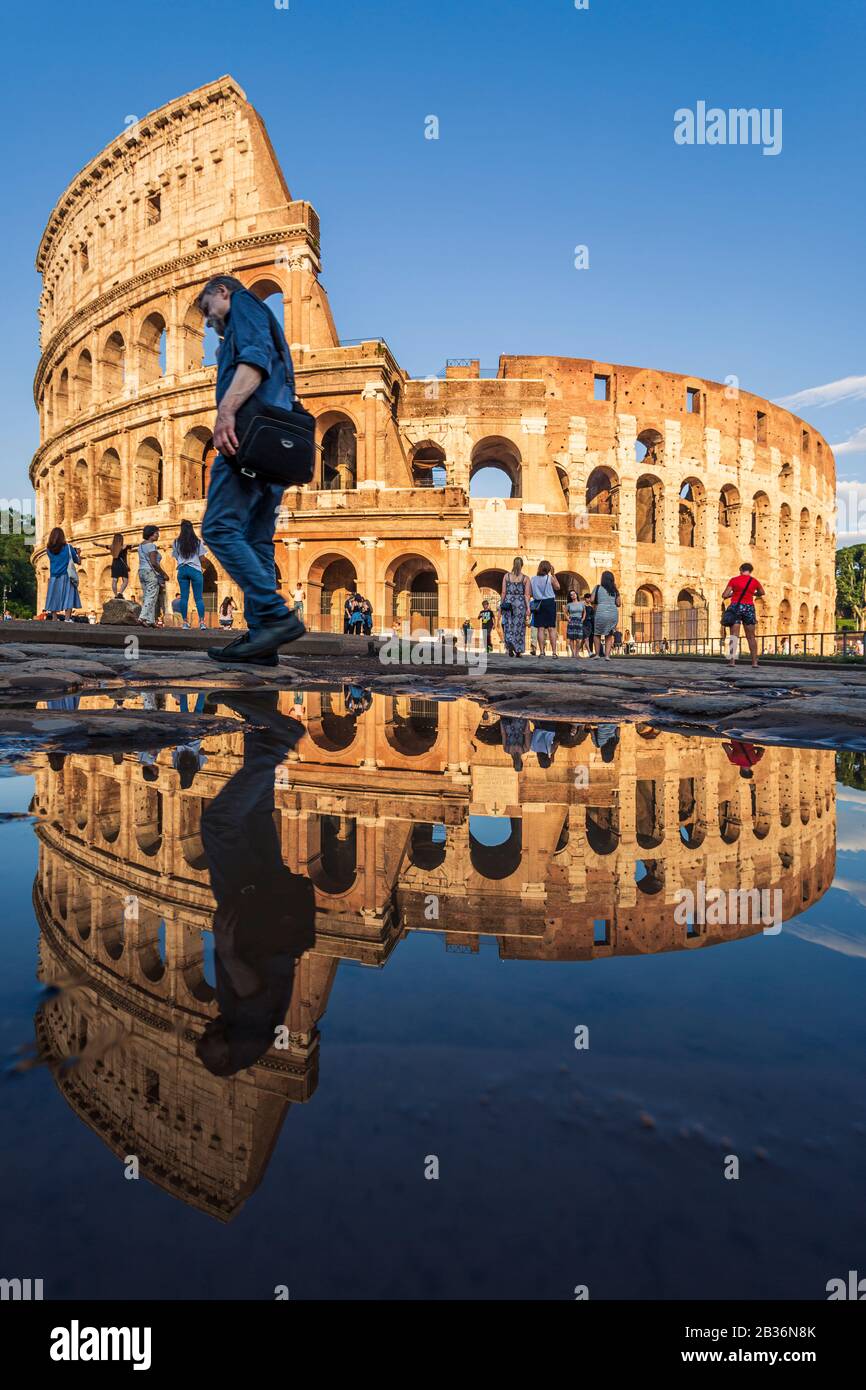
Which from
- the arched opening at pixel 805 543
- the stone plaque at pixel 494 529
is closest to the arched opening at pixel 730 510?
the arched opening at pixel 805 543

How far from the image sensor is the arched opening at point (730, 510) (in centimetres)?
2960

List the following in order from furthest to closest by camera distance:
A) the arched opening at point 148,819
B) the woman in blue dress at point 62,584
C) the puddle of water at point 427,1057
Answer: the woman in blue dress at point 62,584 < the arched opening at point 148,819 < the puddle of water at point 427,1057

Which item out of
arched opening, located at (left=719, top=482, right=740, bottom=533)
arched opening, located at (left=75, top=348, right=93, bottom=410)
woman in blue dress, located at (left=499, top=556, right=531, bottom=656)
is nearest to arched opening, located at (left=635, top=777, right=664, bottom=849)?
woman in blue dress, located at (left=499, top=556, right=531, bottom=656)

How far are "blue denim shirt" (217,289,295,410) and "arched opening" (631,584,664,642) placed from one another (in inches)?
878

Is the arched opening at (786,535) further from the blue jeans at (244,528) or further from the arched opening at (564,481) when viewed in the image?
the blue jeans at (244,528)

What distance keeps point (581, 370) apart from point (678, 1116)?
29.3 meters

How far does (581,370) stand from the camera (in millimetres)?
26203

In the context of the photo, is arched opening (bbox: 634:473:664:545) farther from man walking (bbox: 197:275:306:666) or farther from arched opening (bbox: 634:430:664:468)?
man walking (bbox: 197:275:306:666)

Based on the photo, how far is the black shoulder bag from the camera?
10.7 ft

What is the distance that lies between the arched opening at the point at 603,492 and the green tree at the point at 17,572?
139ft

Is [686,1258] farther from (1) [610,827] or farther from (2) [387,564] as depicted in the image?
(2) [387,564]

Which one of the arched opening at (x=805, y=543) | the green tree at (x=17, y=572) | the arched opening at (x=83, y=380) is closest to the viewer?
the arched opening at (x=83, y=380)
